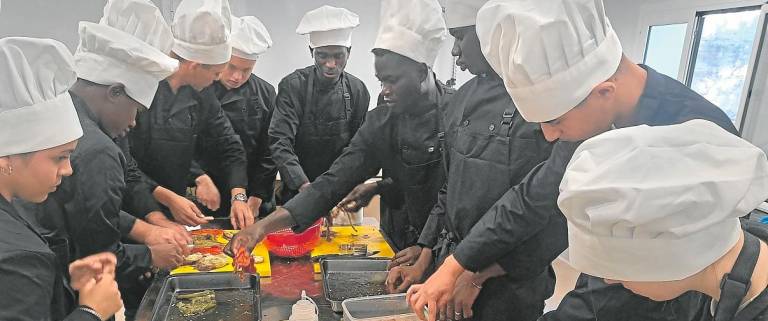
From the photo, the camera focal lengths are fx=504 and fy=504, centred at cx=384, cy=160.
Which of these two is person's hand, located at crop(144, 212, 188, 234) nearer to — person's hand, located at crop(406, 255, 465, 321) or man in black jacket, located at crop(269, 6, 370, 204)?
man in black jacket, located at crop(269, 6, 370, 204)

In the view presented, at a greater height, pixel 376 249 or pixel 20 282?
pixel 20 282

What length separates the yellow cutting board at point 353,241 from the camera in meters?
1.93

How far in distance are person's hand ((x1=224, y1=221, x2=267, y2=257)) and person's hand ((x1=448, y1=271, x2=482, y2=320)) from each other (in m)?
0.75

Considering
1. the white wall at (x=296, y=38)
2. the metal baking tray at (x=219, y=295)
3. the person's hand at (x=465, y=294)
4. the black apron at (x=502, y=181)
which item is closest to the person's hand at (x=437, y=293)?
the person's hand at (x=465, y=294)

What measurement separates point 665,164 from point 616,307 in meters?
0.46

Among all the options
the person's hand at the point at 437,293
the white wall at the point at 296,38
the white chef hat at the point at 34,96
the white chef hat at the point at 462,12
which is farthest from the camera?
the white wall at the point at 296,38

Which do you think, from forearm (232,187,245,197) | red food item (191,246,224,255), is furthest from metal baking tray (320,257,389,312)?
forearm (232,187,245,197)

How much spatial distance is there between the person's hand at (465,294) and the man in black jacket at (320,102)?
4.98 feet

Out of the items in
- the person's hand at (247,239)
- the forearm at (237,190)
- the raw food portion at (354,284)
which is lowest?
the forearm at (237,190)

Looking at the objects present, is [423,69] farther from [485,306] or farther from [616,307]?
[616,307]

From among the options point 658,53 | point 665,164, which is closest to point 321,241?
point 665,164

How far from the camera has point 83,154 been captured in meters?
1.33

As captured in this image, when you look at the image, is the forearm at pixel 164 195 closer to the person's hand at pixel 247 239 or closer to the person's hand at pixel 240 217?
the person's hand at pixel 240 217

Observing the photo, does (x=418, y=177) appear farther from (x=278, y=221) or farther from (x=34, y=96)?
A: (x=34, y=96)
